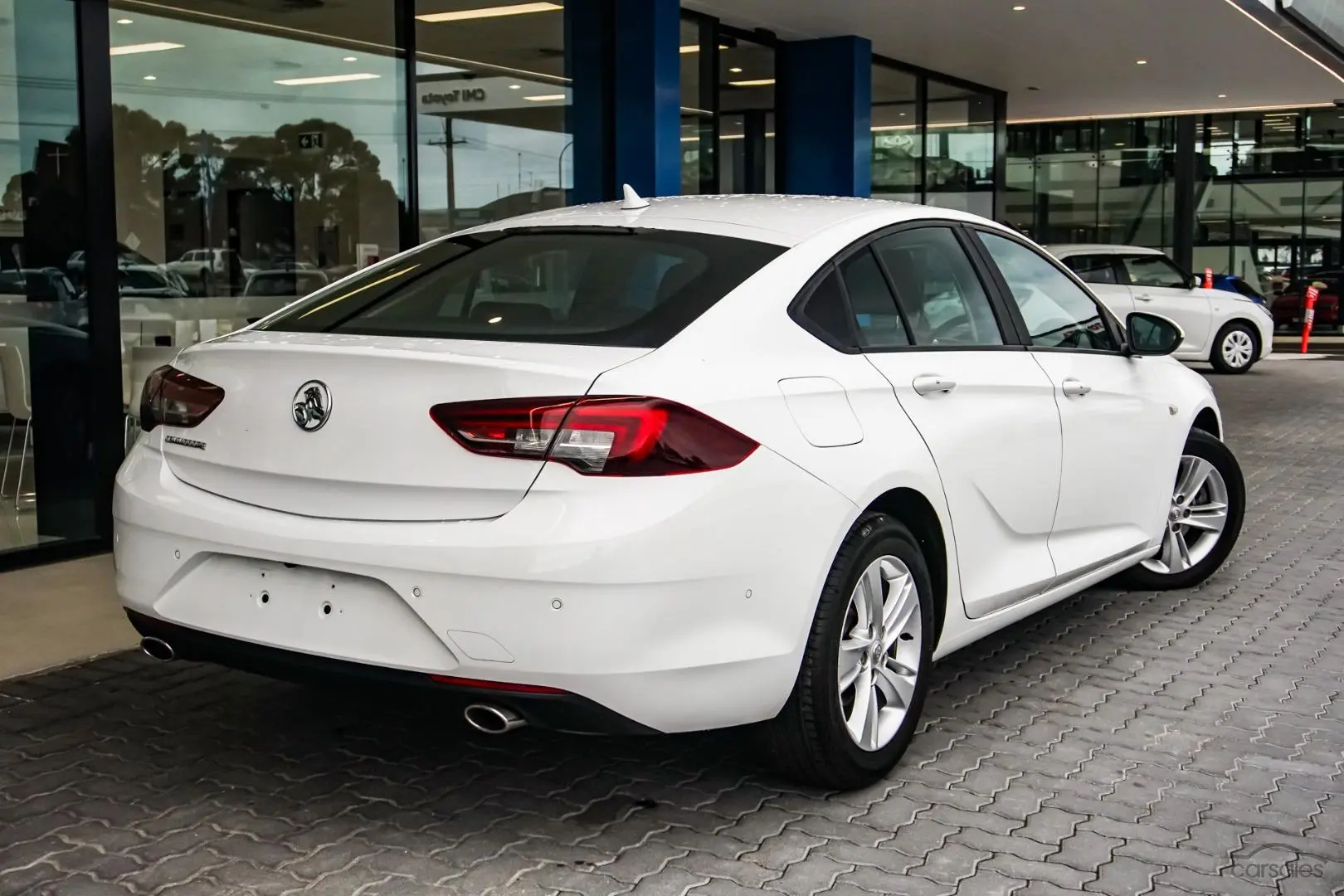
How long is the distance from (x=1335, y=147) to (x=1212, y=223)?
2.97m

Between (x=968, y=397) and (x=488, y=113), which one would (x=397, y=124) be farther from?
(x=968, y=397)

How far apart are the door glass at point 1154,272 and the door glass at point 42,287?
15561 millimetres

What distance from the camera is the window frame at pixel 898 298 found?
3828 millimetres

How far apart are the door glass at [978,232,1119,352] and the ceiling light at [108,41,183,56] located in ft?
15.3

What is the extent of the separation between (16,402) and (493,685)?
15.3ft

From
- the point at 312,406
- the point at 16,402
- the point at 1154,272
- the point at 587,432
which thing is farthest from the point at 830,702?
the point at 1154,272

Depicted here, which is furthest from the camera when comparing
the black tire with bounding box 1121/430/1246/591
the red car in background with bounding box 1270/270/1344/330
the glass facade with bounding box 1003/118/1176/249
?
the glass facade with bounding box 1003/118/1176/249

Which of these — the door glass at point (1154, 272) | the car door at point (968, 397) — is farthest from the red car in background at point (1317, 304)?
the car door at point (968, 397)

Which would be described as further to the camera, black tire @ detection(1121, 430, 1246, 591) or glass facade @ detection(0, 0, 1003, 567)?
glass facade @ detection(0, 0, 1003, 567)

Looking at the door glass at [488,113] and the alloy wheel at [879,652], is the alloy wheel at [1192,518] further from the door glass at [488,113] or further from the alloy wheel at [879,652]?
the door glass at [488,113]

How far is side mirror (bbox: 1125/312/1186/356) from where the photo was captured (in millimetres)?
5570

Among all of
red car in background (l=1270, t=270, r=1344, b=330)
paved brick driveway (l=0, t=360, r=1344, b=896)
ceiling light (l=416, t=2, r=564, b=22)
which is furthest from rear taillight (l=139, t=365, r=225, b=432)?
red car in background (l=1270, t=270, r=1344, b=330)

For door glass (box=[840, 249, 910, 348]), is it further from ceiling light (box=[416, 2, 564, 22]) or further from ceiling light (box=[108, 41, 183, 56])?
ceiling light (box=[416, 2, 564, 22])

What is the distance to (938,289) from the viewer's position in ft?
14.8
